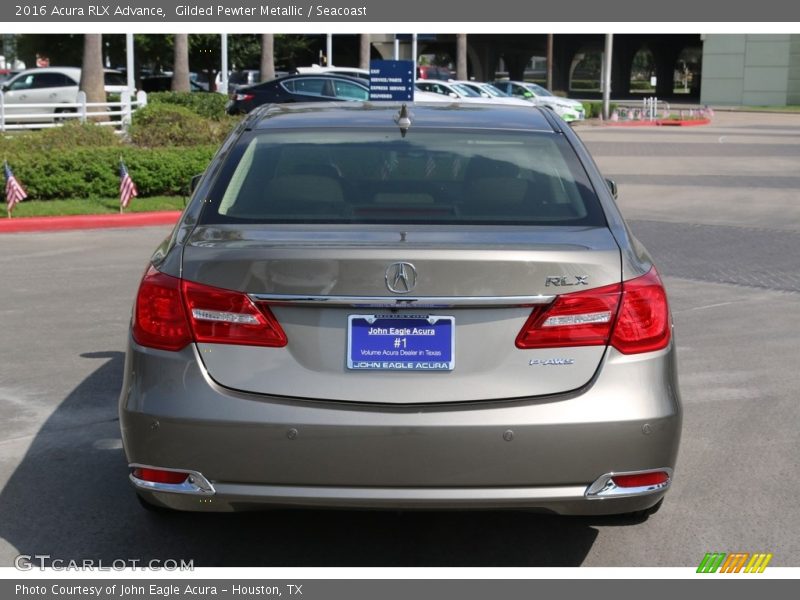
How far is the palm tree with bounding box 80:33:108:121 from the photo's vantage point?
28.9 metres

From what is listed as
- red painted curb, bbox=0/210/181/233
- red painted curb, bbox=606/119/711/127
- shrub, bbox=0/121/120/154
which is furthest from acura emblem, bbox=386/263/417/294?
red painted curb, bbox=606/119/711/127

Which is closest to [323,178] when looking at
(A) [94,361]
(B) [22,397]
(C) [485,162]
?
(C) [485,162]

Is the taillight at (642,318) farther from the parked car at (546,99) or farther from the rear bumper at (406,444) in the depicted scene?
the parked car at (546,99)

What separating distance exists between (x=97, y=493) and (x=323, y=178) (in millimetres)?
1799

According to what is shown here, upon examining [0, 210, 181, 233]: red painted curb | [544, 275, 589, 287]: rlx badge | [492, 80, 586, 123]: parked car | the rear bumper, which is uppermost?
[544, 275, 589, 287]: rlx badge

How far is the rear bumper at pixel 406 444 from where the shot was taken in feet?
13.0

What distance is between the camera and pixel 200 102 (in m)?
32.3

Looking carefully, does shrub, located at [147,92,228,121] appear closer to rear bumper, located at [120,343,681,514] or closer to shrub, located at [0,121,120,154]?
shrub, located at [0,121,120,154]

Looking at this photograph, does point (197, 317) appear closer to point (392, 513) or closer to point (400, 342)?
point (400, 342)

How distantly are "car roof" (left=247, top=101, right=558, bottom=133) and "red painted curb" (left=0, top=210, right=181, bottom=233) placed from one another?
9773 mm

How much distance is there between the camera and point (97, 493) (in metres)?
5.46

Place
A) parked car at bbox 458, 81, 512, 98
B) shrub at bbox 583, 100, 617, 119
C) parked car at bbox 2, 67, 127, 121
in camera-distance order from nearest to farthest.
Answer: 1. parked car at bbox 2, 67, 127, 121
2. parked car at bbox 458, 81, 512, 98
3. shrub at bbox 583, 100, 617, 119

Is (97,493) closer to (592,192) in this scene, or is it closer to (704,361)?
(592,192)

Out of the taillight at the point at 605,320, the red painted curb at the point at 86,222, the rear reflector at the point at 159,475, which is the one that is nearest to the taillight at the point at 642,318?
the taillight at the point at 605,320
